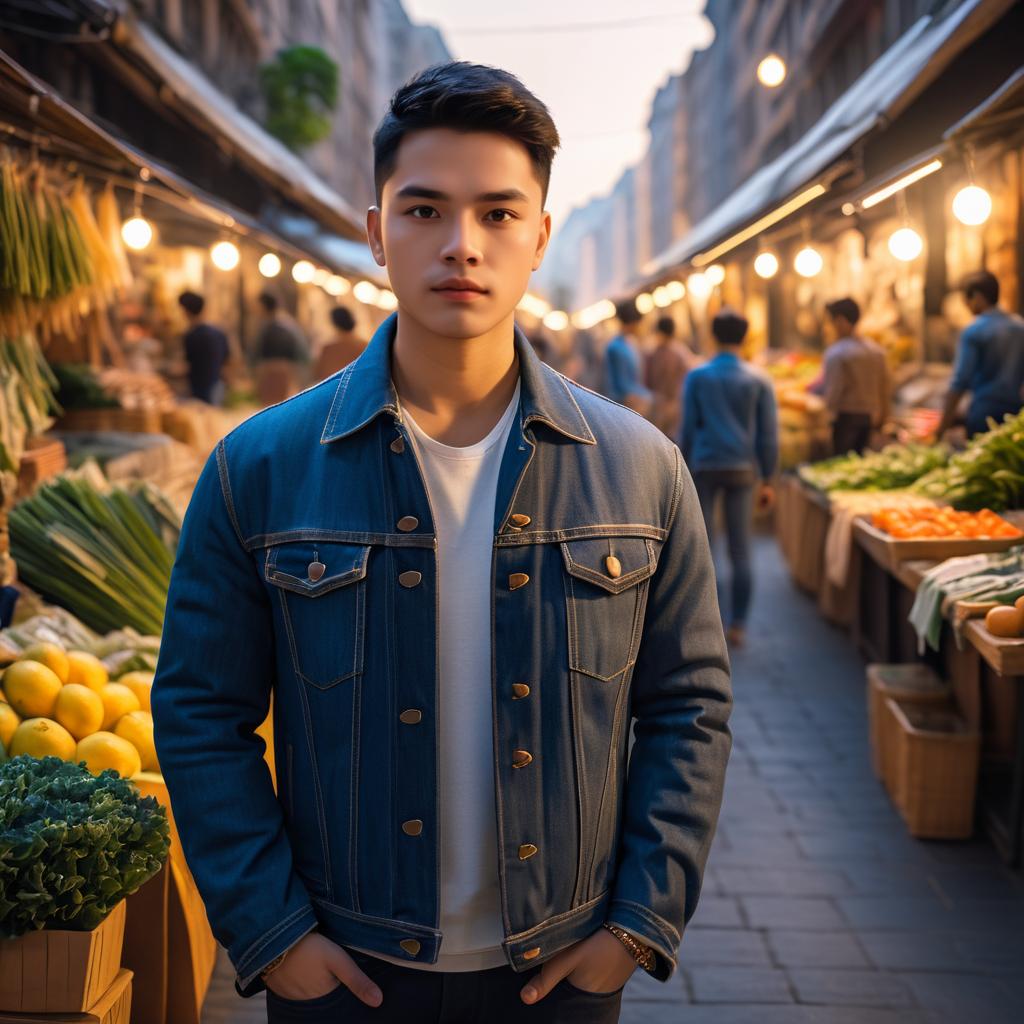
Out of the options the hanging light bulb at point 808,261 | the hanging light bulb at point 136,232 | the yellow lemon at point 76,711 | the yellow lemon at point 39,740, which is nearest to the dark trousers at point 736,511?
the hanging light bulb at point 808,261

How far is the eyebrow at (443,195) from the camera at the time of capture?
1.83m

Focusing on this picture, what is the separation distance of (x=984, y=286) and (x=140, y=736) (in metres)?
6.65

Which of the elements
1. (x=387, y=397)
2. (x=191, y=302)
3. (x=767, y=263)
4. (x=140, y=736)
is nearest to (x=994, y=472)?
(x=140, y=736)

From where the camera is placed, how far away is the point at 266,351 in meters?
11.9

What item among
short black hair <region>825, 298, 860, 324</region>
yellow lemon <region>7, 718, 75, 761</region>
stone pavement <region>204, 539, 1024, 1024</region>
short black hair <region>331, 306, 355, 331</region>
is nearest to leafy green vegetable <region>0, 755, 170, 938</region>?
yellow lemon <region>7, 718, 75, 761</region>

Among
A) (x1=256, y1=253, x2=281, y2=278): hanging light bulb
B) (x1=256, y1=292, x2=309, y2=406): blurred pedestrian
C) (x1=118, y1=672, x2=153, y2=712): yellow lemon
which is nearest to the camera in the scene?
(x1=118, y1=672, x2=153, y2=712): yellow lemon

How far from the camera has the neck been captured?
1932mm

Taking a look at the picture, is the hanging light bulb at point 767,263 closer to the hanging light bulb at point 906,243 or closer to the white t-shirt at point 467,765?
the hanging light bulb at point 906,243

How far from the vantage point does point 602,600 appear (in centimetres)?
191

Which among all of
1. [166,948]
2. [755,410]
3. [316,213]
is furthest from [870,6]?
[166,948]

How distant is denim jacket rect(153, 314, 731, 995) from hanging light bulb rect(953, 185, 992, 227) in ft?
19.4

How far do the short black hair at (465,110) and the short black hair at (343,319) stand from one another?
840 centimetres

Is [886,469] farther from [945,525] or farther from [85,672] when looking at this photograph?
[85,672]

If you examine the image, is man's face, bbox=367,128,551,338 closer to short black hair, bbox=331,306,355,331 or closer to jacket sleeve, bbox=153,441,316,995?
jacket sleeve, bbox=153,441,316,995
